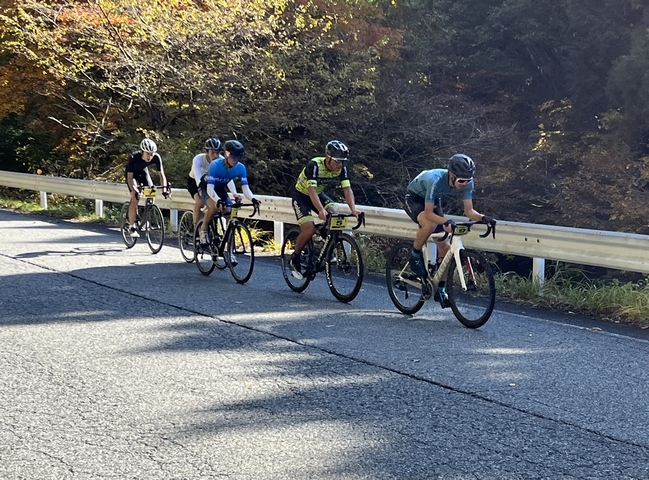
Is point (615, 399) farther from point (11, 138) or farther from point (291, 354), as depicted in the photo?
point (11, 138)

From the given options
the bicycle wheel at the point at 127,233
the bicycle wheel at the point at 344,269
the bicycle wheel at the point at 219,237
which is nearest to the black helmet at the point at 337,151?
the bicycle wheel at the point at 344,269

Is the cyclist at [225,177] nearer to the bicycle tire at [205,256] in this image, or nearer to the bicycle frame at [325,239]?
the bicycle tire at [205,256]

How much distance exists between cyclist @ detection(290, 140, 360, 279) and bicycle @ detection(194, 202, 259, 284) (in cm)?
83

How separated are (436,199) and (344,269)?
4.91 ft

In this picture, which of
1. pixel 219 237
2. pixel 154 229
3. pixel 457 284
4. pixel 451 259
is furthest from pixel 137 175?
pixel 457 284

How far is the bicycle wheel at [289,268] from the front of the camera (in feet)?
32.2

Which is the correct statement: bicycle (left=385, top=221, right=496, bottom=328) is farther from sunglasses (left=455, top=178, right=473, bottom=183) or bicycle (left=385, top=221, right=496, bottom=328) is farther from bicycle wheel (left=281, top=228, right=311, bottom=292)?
bicycle wheel (left=281, top=228, right=311, bottom=292)

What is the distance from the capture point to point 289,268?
10.0 m

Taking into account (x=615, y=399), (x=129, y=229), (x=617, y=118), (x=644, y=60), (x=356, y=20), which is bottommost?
(x=615, y=399)

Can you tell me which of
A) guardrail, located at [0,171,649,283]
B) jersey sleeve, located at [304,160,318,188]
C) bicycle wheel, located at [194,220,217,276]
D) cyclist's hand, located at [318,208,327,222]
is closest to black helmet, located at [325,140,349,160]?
jersey sleeve, located at [304,160,318,188]

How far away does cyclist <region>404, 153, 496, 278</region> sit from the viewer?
7.80 meters

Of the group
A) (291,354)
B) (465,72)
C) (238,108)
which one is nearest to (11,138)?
(238,108)

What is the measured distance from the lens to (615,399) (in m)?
5.59

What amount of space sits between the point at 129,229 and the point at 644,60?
559 inches
